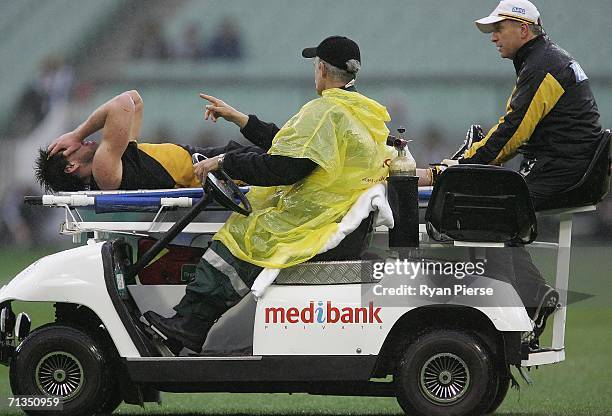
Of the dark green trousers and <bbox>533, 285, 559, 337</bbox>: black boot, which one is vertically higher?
the dark green trousers

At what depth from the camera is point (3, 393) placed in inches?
319

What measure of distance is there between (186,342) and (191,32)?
14.9 meters

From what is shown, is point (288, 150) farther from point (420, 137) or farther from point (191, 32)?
point (191, 32)

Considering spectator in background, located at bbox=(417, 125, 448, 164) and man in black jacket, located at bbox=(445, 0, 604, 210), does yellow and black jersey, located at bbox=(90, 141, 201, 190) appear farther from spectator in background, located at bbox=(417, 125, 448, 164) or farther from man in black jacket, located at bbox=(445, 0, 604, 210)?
spectator in background, located at bbox=(417, 125, 448, 164)

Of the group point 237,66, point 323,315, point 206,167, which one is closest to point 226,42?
point 237,66

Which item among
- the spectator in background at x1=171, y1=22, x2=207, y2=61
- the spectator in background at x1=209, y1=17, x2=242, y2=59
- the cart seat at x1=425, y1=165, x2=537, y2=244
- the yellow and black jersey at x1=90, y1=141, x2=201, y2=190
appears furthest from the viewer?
the spectator in background at x1=209, y1=17, x2=242, y2=59

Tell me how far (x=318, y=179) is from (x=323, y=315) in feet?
2.06

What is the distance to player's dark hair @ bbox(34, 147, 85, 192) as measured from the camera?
6734 mm

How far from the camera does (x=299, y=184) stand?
236 inches

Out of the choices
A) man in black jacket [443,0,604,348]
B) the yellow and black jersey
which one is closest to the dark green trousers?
the yellow and black jersey

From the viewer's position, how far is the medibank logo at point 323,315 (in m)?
5.75

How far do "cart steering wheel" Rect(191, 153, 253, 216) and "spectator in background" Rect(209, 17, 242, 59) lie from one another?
13812 millimetres

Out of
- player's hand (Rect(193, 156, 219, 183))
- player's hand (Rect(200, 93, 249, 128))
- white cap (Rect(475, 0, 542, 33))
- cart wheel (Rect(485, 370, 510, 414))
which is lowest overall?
cart wheel (Rect(485, 370, 510, 414))

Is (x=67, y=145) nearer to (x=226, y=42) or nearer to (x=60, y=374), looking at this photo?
(x=60, y=374)
